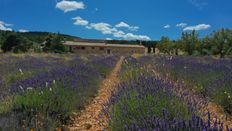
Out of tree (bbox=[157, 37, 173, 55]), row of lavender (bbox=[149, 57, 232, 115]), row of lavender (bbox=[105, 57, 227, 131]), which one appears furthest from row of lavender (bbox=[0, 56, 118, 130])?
tree (bbox=[157, 37, 173, 55])

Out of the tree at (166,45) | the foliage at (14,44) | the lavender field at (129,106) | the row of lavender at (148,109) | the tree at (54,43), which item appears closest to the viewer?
the lavender field at (129,106)

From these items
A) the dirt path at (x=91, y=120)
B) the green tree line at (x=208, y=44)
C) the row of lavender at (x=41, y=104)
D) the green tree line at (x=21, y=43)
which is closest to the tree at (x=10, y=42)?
the green tree line at (x=21, y=43)

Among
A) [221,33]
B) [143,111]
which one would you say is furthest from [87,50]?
[143,111]

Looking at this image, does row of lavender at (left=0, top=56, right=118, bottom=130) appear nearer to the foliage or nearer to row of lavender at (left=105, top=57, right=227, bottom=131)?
row of lavender at (left=105, top=57, right=227, bottom=131)

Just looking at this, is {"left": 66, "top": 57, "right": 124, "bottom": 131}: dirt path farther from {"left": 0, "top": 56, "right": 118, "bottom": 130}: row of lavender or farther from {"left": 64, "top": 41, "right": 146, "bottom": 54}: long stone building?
{"left": 64, "top": 41, "right": 146, "bottom": 54}: long stone building

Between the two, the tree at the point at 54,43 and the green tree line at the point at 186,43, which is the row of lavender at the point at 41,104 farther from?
the tree at the point at 54,43

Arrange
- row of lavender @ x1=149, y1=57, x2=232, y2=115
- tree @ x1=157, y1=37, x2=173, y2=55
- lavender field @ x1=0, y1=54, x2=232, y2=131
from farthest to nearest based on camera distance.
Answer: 1. tree @ x1=157, y1=37, x2=173, y2=55
2. row of lavender @ x1=149, y1=57, x2=232, y2=115
3. lavender field @ x1=0, y1=54, x2=232, y2=131

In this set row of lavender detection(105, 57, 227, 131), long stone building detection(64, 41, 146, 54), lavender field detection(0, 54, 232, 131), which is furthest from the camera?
long stone building detection(64, 41, 146, 54)

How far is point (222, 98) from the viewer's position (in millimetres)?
5492

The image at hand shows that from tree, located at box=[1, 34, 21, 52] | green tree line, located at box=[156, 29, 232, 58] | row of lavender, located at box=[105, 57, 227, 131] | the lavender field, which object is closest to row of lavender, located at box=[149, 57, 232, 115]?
the lavender field

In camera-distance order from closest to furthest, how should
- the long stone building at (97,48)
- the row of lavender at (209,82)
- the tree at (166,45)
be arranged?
1. the row of lavender at (209,82)
2. the tree at (166,45)
3. the long stone building at (97,48)

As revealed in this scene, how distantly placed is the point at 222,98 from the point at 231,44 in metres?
37.3

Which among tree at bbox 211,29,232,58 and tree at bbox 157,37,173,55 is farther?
tree at bbox 157,37,173,55

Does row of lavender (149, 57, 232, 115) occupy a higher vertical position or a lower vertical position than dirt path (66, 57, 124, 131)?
higher
